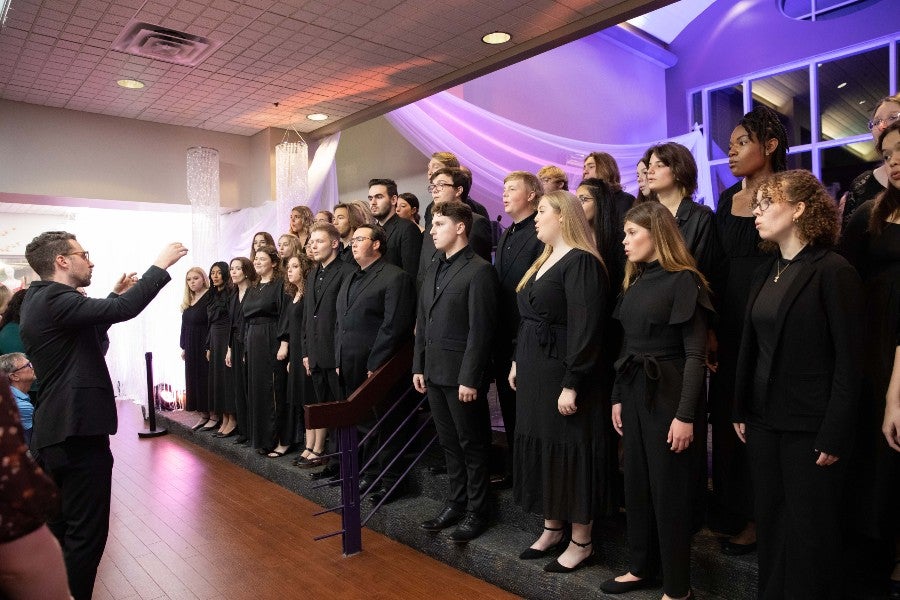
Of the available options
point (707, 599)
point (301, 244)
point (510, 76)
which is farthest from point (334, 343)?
point (510, 76)

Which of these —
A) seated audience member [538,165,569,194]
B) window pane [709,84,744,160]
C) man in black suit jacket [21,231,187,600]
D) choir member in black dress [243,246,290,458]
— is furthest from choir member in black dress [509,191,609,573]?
window pane [709,84,744,160]

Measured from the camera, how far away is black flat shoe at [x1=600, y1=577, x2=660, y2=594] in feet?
8.26

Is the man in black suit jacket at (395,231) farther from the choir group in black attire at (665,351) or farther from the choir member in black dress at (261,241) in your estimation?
the choir member in black dress at (261,241)

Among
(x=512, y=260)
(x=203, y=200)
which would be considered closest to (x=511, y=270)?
(x=512, y=260)

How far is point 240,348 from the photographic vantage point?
229 inches

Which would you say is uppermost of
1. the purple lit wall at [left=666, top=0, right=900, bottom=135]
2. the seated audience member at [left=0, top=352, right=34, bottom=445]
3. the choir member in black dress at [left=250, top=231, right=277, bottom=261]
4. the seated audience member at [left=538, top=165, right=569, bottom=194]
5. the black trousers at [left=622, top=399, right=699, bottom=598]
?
the purple lit wall at [left=666, top=0, right=900, bottom=135]

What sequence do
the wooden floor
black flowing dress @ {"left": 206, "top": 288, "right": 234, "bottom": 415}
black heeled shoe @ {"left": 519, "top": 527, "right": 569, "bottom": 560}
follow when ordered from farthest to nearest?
black flowing dress @ {"left": 206, "top": 288, "right": 234, "bottom": 415} < the wooden floor < black heeled shoe @ {"left": 519, "top": 527, "right": 569, "bottom": 560}

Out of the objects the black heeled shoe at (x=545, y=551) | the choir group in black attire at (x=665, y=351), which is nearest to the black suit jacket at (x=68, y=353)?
the choir group in black attire at (x=665, y=351)

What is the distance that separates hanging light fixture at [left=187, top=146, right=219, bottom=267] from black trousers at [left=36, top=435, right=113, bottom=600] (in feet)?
16.4

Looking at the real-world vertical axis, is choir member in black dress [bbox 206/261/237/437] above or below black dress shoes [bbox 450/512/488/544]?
above

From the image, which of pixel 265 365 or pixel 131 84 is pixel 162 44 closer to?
pixel 131 84

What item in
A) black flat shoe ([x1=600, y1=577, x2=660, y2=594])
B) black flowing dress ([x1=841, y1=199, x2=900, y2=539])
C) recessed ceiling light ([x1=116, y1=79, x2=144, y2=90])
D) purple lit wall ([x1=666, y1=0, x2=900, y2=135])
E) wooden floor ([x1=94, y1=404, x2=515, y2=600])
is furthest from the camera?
purple lit wall ([x1=666, y1=0, x2=900, y2=135])

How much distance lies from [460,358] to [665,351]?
1100mm

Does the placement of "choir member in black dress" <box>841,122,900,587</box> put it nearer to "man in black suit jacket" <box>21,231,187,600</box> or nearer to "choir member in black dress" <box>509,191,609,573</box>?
"choir member in black dress" <box>509,191,609,573</box>
